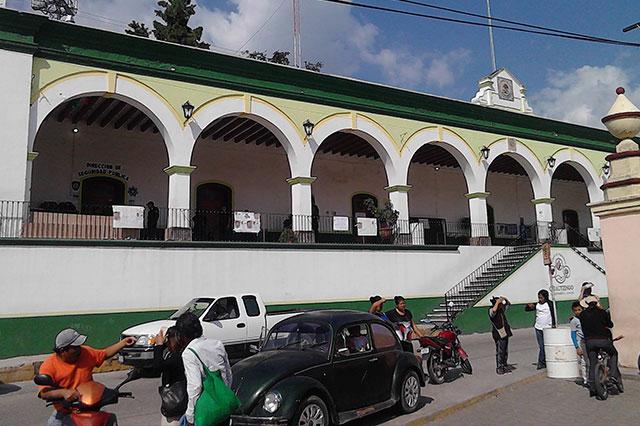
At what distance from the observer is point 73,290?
42.9 feet

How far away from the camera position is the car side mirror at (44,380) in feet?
14.4

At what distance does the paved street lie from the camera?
7.48m

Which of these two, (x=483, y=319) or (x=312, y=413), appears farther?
(x=483, y=319)

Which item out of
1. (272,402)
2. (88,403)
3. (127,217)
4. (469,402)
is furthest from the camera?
(127,217)

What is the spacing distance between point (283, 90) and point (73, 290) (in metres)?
8.97

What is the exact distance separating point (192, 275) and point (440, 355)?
7.34 metres

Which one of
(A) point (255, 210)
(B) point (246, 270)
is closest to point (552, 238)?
(A) point (255, 210)

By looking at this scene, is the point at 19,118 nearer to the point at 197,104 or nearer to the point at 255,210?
the point at 197,104

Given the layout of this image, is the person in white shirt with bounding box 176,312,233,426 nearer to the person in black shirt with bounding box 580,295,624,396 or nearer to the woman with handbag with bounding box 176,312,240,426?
the woman with handbag with bounding box 176,312,240,426

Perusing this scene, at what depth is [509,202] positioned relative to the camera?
28.8 metres

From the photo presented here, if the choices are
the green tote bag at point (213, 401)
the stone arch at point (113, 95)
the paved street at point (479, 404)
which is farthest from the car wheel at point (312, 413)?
the stone arch at point (113, 95)

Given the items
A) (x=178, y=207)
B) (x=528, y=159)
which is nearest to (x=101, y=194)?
(x=178, y=207)

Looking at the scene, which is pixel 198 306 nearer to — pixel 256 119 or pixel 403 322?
pixel 403 322

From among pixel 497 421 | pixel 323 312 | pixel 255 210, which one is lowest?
pixel 497 421
